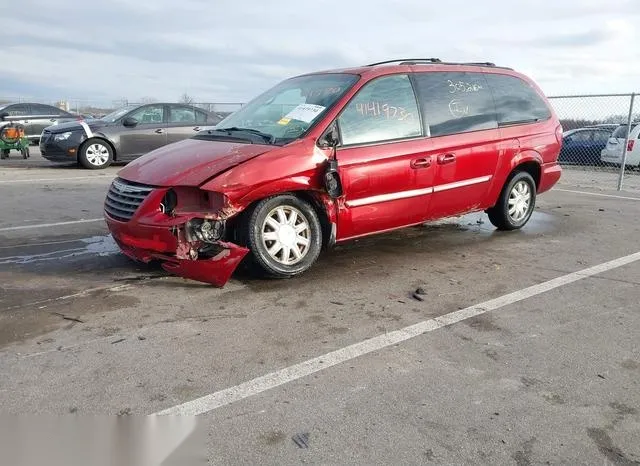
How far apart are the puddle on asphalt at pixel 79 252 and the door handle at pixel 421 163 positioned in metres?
3.01

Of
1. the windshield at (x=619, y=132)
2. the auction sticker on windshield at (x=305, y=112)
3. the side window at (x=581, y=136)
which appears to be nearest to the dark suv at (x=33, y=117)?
the auction sticker on windshield at (x=305, y=112)

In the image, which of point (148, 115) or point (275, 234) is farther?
point (148, 115)

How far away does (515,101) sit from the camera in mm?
6430

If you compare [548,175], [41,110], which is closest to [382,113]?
[548,175]

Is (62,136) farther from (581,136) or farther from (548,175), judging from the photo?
(581,136)

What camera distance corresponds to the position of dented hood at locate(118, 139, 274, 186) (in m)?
4.38

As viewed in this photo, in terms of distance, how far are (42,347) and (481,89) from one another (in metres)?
4.90

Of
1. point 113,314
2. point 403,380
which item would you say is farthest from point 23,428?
point 403,380

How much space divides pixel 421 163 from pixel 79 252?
11.3 feet

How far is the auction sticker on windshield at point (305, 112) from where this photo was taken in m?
4.94

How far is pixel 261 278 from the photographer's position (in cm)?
478

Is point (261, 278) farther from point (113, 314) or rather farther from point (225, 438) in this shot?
point (225, 438)

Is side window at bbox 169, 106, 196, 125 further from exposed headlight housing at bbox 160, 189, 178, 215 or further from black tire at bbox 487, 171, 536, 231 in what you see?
exposed headlight housing at bbox 160, 189, 178, 215

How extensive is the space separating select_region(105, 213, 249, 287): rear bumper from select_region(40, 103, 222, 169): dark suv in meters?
9.01
